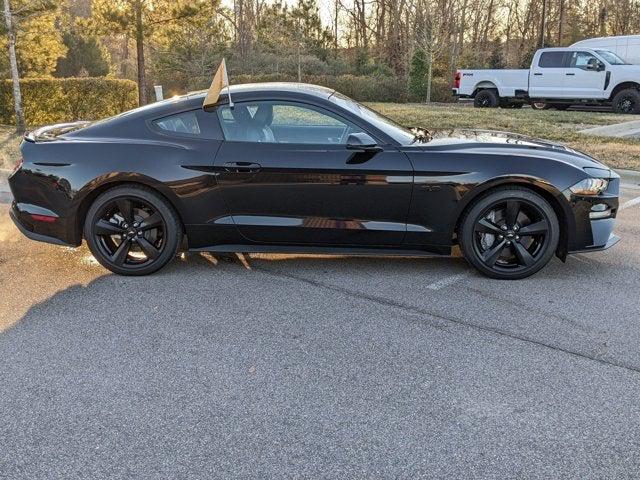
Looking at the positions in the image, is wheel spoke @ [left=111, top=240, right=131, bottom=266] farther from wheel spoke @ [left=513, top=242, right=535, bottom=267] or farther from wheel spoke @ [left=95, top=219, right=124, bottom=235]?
wheel spoke @ [left=513, top=242, right=535, bottom=267]

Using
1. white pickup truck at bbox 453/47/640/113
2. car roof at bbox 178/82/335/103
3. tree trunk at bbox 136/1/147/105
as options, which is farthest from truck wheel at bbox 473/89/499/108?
car roof at bbox 178/82/335/103

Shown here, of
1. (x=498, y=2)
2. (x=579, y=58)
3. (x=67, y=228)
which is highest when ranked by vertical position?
(x=498, y=2)

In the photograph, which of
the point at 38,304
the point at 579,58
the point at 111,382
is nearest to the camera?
the point at 111,382

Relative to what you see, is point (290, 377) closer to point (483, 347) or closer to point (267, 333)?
point (267, 333)

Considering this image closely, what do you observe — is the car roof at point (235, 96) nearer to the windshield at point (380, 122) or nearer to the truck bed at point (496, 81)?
the windshield at point (380, 122)

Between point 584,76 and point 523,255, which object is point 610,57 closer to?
point 584,76

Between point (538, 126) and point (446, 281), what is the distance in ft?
34.1

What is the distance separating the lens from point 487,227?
4477mm

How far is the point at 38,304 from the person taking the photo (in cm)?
416

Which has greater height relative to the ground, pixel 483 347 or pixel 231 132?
pixel 231 132

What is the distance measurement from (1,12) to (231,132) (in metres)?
10.8

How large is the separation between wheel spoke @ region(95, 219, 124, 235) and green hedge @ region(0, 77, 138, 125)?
1181 centimetres

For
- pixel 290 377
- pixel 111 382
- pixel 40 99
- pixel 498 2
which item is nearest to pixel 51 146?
pixel 111 382

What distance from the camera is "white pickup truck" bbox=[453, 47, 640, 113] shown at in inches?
691
